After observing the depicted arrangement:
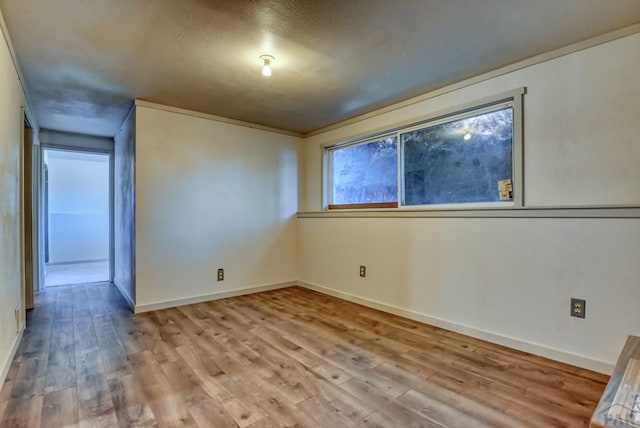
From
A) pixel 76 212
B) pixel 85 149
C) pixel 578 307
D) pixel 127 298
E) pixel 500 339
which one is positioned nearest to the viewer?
pixel 578 307

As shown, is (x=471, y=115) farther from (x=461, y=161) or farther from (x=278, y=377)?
(x=278, y=377)

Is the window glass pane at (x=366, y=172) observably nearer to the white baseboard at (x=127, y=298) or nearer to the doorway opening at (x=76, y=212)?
the white baseboard at (x=127, y=298)

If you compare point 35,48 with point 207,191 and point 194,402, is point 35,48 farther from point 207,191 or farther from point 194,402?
point 194,402

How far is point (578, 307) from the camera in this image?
215 cm

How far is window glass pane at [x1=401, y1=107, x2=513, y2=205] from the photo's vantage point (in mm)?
2625

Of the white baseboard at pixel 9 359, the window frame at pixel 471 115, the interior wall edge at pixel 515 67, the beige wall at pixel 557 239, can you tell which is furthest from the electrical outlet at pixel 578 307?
the white baseboard at pixel 9 359

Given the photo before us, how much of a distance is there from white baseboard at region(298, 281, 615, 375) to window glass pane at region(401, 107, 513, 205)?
1073mm

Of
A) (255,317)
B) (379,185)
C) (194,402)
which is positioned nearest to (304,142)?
(379,185)

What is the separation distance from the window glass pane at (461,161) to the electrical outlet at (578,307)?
33.5 inches

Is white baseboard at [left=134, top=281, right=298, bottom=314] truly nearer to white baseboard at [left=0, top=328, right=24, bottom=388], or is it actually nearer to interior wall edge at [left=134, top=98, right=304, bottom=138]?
white baseboard at [left=0, top=328, right=24, bottom=388]

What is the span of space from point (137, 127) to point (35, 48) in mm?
1119

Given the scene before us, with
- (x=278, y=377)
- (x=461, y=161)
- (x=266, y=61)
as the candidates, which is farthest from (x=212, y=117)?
(x=278, y=377)

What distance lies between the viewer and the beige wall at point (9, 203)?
1.97m

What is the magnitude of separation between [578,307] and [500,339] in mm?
591
